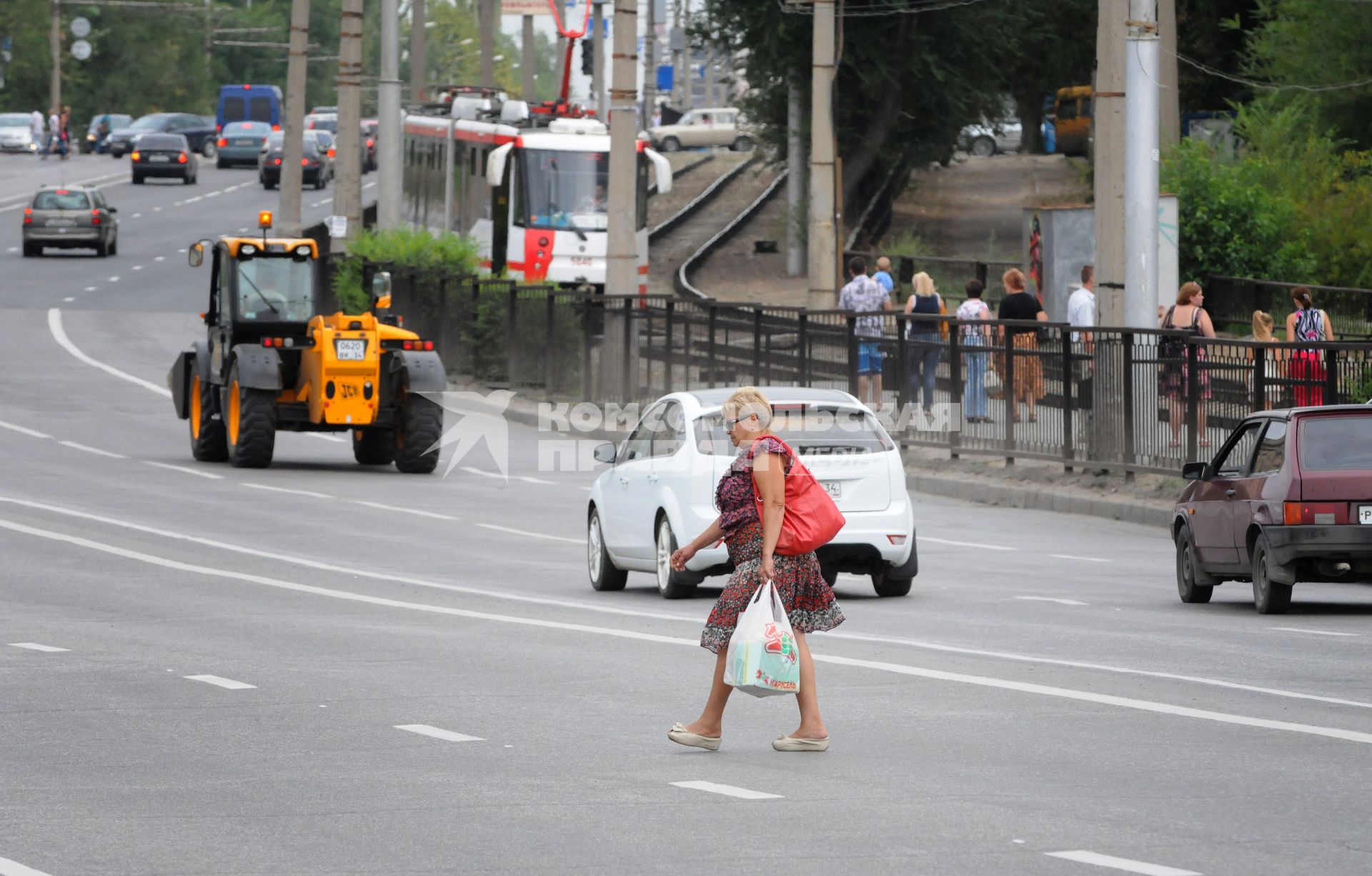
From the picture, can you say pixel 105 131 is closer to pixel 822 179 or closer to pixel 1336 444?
pixel 822 179

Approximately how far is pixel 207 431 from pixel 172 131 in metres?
79.9

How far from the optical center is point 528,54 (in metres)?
79.7

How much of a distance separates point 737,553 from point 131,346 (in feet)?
117

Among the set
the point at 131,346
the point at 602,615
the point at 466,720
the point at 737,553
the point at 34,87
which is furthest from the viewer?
the point at 34,87

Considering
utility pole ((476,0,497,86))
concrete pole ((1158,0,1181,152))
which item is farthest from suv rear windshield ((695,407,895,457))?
utility pole ((476,0,497,86))

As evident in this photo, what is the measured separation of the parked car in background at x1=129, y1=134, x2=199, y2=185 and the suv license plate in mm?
61793

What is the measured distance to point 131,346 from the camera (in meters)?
44.1

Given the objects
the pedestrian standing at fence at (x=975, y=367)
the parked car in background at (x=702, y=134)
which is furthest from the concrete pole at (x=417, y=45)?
the pedestrian standing at fence at (x=975, y=367)

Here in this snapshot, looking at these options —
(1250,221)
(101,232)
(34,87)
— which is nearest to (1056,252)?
(1250,221)

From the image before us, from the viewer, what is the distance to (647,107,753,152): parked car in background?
315 ft

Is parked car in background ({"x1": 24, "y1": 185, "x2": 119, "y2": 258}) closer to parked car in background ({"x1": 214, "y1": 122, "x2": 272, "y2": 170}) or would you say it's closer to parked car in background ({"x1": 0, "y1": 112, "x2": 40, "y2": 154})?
parked car in background ({"x1": 214, "y1": 122, "x2": 272, "y2": 170})

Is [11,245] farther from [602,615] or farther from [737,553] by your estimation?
[737,553]

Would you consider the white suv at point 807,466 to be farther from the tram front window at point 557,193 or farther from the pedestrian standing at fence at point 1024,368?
the tram front window at point 557,193

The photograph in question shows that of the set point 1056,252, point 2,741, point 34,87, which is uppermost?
point 34,87
